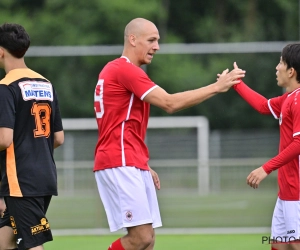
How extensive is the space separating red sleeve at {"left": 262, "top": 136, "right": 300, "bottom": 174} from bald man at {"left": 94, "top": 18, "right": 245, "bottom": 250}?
0.57m

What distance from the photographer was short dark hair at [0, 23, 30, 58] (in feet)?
16.4

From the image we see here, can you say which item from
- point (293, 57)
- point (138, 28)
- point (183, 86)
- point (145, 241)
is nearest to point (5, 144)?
point (145, 241)

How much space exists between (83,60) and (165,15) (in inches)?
289

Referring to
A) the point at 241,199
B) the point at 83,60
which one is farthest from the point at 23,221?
the point at 83,60

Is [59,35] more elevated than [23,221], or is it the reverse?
[59,35]

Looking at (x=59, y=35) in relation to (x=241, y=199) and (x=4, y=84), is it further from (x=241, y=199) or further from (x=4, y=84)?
(x=4, y=84)

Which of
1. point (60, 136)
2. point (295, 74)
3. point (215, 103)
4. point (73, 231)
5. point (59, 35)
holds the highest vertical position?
point (59, 35)

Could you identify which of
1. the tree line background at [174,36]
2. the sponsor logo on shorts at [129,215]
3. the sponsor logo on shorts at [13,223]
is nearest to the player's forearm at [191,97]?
the sponsor logo on shorts at [129,215]

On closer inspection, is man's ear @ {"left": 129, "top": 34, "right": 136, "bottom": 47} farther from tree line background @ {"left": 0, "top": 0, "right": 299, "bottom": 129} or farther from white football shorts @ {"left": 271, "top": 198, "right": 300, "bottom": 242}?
→ tree line background @ {"left": 0, "top": 0, "right": 299, "bottom": 129}

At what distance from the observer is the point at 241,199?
1216 cm

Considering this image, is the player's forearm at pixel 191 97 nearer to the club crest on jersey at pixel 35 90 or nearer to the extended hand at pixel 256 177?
the extended hand at pixel 256 177

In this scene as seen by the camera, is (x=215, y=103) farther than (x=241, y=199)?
Yes

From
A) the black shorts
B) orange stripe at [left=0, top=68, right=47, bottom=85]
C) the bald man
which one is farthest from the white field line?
orange stripe at [left=0, top=68, right=47, bottom=85]

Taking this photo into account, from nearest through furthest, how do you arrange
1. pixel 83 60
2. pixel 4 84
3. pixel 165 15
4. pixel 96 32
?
pixel 4 84
pixel 83 60
pixel 96 32
pixel 165 15
